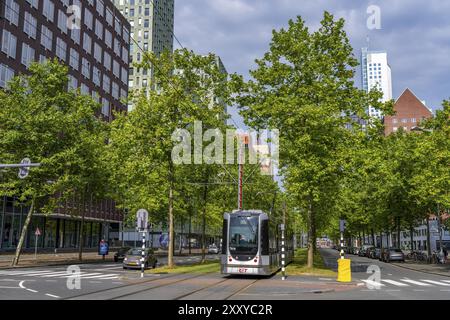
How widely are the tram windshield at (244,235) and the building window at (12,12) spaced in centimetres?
3761

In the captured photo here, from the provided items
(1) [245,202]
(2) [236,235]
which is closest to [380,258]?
(1) [245,202]

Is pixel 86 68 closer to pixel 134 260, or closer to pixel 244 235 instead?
pixel 134 260

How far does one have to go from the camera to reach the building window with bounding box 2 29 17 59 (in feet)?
162

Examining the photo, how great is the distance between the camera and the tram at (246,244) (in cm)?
2328

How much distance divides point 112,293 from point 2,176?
22.0 m

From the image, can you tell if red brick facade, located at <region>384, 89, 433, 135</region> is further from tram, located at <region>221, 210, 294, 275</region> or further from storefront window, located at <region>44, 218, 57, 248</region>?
tram, located at <region>221, 210, 294, 275</region>

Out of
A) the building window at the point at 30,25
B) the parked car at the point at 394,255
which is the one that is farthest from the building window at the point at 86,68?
the parked car at the point at 394,255

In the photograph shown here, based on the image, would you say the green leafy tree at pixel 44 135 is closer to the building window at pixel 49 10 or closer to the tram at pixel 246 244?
the tram at pixel 246 244

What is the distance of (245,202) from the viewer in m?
54.0

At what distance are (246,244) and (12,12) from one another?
39.7m

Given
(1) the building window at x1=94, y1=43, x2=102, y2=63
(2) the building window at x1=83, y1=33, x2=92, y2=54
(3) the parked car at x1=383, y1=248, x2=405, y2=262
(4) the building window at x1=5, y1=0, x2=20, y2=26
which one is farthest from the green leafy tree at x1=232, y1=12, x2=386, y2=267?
(1) the building window at x1=94, y1=43, x2=102, y2=63
